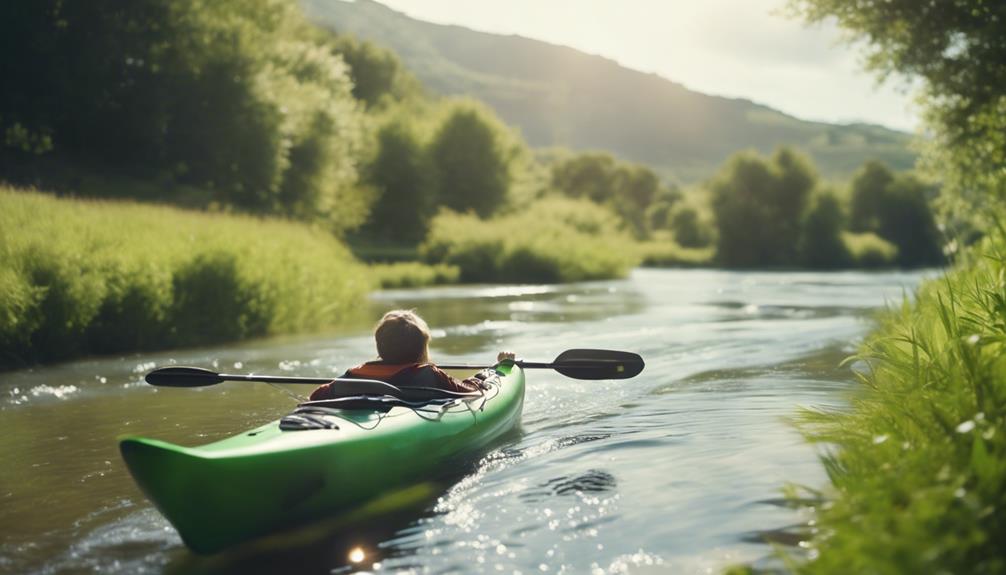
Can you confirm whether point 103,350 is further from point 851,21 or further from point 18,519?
point 851,21

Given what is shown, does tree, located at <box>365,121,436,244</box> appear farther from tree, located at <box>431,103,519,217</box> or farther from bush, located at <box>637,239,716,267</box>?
bush, located at <box>637,239,716,267</box>

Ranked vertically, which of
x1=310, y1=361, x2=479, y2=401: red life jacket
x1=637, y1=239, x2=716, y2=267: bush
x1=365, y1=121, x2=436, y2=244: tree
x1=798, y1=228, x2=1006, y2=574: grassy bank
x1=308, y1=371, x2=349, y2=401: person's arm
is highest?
x1=365, y1=121, x2=436, y2=244: tree

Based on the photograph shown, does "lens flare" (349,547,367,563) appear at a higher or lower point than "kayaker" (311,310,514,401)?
lower

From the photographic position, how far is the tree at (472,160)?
44.2 meters

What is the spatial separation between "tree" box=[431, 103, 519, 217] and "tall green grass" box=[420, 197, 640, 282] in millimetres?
10745

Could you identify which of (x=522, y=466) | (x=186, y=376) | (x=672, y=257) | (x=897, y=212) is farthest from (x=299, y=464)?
(x=897, y=212)

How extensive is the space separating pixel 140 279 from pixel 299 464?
7.60 m

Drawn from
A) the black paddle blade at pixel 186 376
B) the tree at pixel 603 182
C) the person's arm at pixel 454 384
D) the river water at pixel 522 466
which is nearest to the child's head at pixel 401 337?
A: the person's arm at pixel 454 384

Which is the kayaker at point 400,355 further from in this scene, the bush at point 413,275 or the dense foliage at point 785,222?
the dense foliage at point 785,222

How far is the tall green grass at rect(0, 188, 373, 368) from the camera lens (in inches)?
392

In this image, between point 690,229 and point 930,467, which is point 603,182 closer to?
point 690,229

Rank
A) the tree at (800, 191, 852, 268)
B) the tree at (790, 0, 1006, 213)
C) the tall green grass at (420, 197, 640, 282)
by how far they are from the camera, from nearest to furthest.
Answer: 1. the tree at (790, 0, 1006, 213)
2. the tall green grass at (420, 197, 640, 282)
3. the tree at (800, 191, 852, 268)

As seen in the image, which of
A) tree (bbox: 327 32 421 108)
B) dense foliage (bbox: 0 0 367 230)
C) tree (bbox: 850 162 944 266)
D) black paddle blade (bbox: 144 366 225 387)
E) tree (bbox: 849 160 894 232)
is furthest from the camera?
tree (bbox: 327 32 421 108)

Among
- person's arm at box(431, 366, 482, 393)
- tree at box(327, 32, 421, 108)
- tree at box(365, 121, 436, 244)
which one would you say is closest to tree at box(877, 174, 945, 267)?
tree at box(365, 121, 436, 244)
